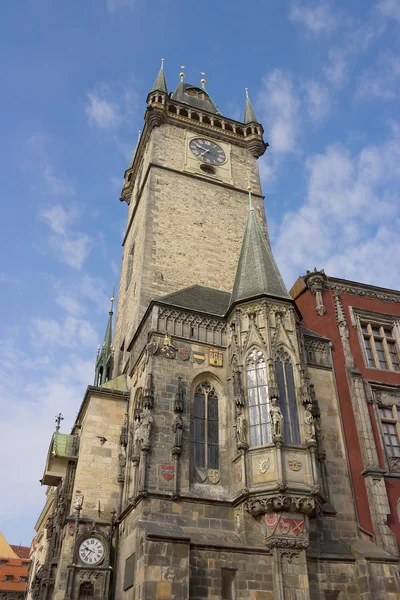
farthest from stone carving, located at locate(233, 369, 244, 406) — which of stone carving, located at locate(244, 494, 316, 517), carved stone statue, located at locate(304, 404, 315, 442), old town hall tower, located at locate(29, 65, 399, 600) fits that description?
stone carving, located at locate(244, 494, 316, 517)

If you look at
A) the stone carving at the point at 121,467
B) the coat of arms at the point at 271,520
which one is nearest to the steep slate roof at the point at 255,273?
the stone carving at the point at 121,467

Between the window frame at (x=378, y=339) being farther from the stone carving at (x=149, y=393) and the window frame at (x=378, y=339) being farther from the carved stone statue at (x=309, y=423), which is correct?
the stone carving at (x=149, y=393)

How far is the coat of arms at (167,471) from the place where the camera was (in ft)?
46.6

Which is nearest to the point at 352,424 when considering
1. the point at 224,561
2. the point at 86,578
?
the point at 224,561

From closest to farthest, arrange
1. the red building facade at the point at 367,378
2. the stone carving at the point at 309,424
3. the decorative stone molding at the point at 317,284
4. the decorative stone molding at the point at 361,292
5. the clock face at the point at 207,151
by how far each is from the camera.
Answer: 1. the stone carving at the point at 309,424
2. the red building facade at the point at 367,378
3. the decorative stone molding at the point at 317,284
4. the decorative stone molding at the point at 361,292
5. the clock face at the point at 207,151

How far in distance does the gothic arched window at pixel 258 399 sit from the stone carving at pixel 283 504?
145 cm

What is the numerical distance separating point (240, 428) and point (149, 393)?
8.76 ft

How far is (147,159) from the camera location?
84.7ft

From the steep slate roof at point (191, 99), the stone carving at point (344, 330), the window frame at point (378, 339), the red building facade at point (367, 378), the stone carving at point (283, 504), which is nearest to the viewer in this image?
the stone carving at point (283, 504)

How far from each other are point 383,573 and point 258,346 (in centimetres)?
671

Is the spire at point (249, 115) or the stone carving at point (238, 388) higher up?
the spire at point (249, 115)

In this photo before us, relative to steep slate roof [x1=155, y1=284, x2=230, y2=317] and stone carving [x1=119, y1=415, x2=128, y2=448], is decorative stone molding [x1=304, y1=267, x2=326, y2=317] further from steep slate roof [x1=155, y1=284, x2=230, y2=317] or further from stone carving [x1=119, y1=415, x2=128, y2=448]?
stone carving [x1=119, y1=415, x2=128, y2=448]

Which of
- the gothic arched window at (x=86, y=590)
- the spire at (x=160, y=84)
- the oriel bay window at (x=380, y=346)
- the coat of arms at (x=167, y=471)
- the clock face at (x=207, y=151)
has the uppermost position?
the spire at (x=160, y=84)

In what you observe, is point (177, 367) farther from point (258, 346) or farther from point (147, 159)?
point (147, 159)
